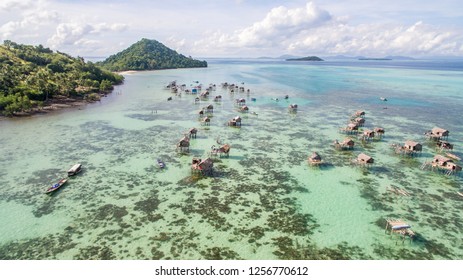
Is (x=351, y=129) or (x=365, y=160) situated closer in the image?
(x=365, y=160)

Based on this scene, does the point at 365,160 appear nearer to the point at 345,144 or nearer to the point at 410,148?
the point at 345,144

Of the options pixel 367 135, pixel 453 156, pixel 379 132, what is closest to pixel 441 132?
pixel 453 156

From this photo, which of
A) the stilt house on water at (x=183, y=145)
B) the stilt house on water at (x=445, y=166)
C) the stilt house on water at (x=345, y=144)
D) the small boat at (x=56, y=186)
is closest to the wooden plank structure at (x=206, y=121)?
the stilt house on water at (x=183, y=145)

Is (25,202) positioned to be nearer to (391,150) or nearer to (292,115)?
(391,150)

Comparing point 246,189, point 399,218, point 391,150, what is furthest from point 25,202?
point 391,150

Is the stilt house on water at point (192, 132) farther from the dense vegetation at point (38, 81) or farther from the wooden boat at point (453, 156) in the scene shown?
the dense vegetation at point (38, 81)

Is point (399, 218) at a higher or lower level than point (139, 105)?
lower

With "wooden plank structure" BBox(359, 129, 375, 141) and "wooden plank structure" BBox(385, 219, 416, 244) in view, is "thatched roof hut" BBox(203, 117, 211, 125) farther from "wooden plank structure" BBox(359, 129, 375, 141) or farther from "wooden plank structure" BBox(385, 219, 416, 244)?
"wooden plank structure" BBox(385, 219, 416, 244)
